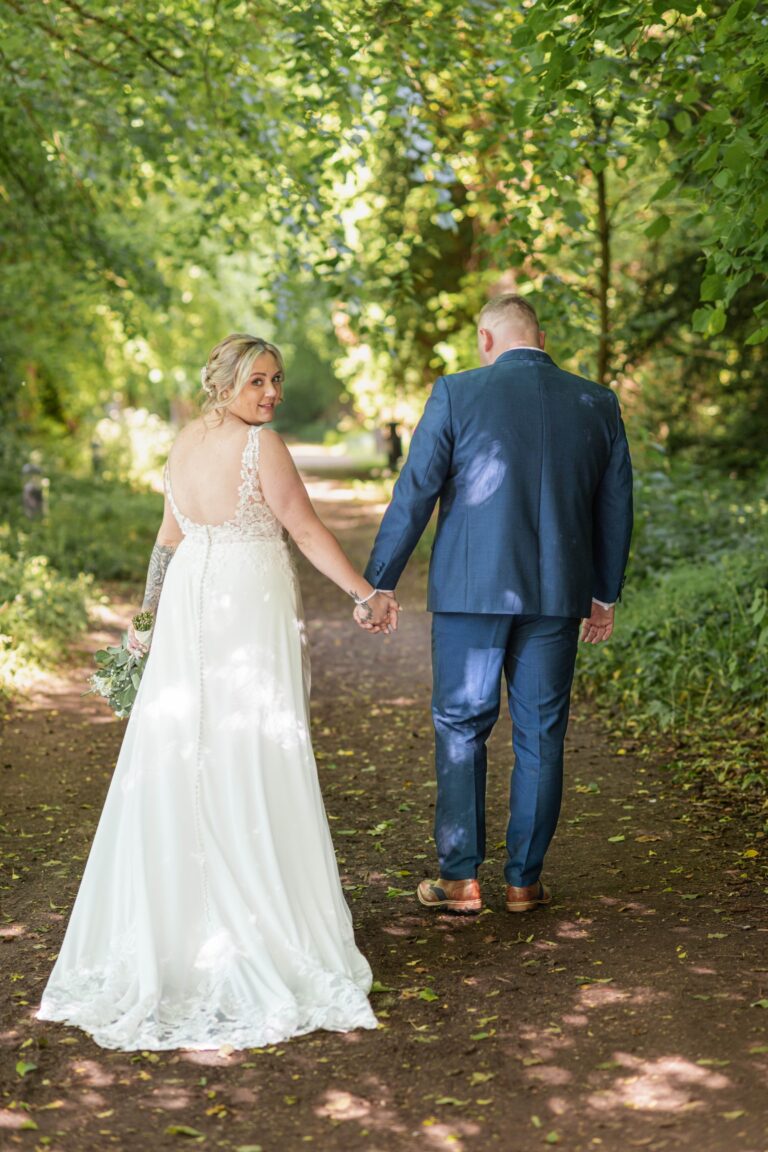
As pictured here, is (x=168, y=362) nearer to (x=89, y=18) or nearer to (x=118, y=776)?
(x=89, y=18)

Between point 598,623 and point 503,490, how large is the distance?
0.80 meters

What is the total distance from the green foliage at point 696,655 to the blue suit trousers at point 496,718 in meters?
2.05

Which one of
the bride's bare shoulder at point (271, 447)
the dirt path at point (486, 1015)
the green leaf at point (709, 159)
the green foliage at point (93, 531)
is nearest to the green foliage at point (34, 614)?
the green foliage at point (93, 531)

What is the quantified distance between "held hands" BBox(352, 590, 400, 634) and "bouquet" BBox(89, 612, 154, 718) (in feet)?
2.52

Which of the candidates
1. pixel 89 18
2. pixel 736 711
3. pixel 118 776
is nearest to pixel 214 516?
pixel 118 776

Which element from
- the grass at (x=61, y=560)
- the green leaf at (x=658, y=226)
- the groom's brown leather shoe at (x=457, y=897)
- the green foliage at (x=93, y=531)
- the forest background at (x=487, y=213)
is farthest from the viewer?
the green foliage at (x=93, y=531)

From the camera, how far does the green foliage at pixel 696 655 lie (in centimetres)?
729

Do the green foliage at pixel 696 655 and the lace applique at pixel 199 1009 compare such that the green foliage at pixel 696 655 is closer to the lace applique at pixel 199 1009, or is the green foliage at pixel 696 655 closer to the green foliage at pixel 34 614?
the lace applique at pixel 199 1009

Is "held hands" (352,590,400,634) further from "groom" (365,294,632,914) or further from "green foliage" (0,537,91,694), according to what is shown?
"green foliage" (0,537,91,694)

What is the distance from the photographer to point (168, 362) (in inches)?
1042

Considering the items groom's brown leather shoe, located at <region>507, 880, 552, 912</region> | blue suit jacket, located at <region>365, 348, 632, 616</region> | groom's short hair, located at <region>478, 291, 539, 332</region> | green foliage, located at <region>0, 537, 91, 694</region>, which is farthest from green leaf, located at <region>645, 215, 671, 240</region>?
green foliage, located at <region>0, 537, 91, 694</region>

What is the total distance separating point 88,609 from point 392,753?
4770mm

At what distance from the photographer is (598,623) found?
517cm

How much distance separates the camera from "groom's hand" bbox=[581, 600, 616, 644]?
514 centimetres
